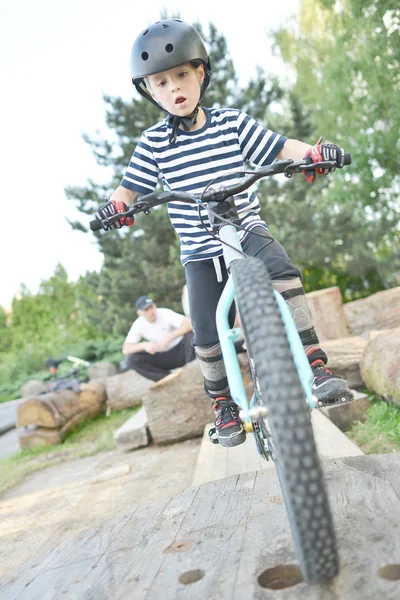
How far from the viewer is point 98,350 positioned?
53.1 feet

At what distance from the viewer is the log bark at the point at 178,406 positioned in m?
6.34

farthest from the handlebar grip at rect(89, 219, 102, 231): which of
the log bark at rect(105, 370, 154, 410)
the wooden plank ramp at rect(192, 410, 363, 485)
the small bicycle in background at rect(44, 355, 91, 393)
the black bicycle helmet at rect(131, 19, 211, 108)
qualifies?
the small bicycle in background at rect(44, 355, 91, 393)

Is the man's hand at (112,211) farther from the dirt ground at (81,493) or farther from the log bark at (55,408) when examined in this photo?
the log bark at (55,408)

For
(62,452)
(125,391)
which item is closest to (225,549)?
(62,452)

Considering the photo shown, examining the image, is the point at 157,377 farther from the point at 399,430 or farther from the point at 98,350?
the point at 98,350

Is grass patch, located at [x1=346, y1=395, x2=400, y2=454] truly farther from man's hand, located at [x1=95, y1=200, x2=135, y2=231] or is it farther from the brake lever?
man's hand, located at [x1=95, y1=200, x2=135, y2=231]

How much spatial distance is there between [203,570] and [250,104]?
14396 millimetres

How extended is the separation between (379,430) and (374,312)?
202 inches

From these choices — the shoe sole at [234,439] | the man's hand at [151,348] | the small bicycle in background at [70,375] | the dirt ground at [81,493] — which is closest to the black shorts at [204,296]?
the shoe sole at [234,439]

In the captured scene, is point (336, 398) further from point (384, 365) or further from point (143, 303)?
point (143, 303)

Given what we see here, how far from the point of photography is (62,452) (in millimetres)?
7988

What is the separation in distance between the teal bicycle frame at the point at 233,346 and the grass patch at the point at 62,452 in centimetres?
513

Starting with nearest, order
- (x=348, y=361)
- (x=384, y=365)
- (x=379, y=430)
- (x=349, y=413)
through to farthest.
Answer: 1. (x=379, y=430)
2. (x=384, y=365)
3. (x=349, y=413)
4. (x=348, y=361)

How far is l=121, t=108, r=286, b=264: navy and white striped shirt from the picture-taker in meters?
2.78
